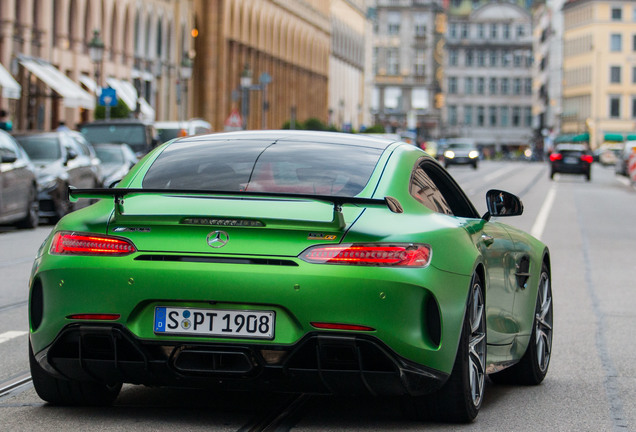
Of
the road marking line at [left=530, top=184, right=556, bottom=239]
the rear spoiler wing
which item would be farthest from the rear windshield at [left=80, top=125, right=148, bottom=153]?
the rear spoiler wing

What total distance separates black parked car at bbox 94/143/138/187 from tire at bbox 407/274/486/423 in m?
23.9

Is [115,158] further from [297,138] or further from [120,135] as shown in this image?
[297,138]

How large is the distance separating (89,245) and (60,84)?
4807 centimetres

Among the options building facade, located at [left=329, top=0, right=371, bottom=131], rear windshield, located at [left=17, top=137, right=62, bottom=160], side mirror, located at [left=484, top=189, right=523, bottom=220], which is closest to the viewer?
side mirror, located at [left=484, top=189, right=523, bottom=220]

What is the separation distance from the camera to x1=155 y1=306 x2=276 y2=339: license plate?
6109 millimetres

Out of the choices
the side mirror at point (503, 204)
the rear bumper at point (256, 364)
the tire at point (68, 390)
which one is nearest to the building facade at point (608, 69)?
the side mirror at point (503, 204)

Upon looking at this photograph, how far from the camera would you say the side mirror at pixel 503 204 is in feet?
25.7

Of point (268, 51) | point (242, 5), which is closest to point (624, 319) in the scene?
point (242, 5)

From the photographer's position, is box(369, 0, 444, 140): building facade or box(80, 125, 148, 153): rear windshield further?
box(369, 0, 444, 140): building facade

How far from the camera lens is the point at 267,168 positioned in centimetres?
696

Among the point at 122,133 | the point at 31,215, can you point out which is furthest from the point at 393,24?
the point at 31,215

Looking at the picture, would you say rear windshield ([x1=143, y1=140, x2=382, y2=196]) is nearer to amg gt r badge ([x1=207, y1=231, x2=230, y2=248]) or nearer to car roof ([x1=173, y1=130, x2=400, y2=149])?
car roof ([x1=173, y1=130, x2=400, y2=149])

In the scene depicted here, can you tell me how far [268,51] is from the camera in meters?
99.8

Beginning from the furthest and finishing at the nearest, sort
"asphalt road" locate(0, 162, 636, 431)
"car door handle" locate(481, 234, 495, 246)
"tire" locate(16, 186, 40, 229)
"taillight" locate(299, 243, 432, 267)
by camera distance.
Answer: "tire" locate(16, 186, 40, 229)
"car door handle" locate(481, 234, 495, 246)
"asphalt road" locate(0, 162, 636, 431)
"taillight" locate(299, 243, 432, 267)
